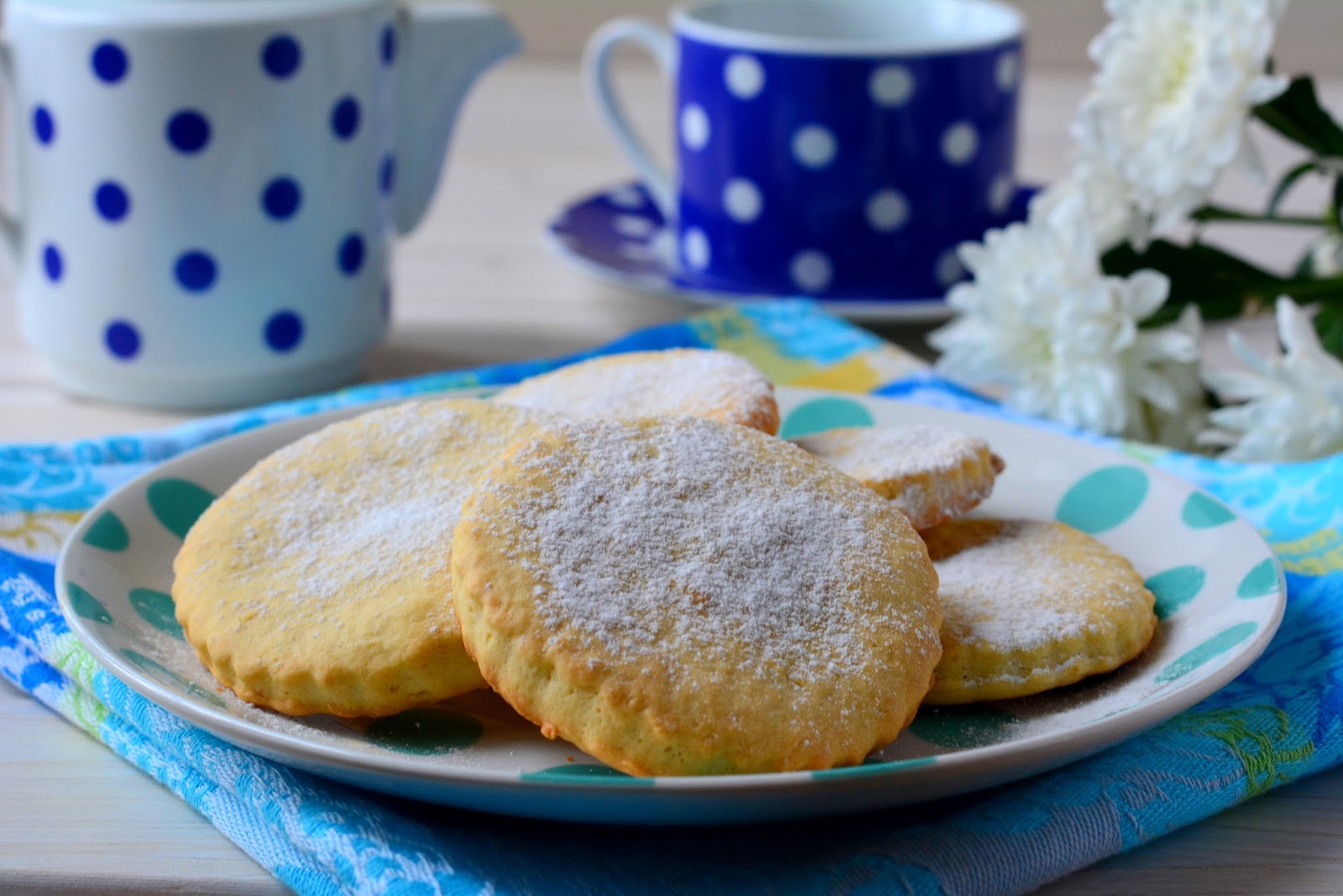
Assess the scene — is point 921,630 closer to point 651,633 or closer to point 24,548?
point 651,633

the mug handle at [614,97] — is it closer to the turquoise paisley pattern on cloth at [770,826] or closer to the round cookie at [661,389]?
the round cookie at [661,389]

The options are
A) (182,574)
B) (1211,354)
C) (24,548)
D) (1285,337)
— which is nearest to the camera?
(182,574)

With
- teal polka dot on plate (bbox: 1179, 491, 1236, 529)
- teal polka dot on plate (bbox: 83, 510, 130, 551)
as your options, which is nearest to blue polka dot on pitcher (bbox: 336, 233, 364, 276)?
teal polka dot on plate (bbox: 83, 510, 130, 551)

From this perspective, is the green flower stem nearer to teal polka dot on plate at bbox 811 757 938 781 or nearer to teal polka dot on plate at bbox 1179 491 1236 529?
teal polka dot on plate at bbox 1179 491 1236 529

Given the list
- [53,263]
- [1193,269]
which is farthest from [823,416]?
[53,263]

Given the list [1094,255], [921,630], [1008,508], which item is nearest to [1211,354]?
[1094,255]

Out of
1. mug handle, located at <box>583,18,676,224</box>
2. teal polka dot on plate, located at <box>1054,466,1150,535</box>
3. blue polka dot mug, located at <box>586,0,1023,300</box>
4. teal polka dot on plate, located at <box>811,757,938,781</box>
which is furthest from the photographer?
mug handle, located at <box>583,18,676,224</box>
